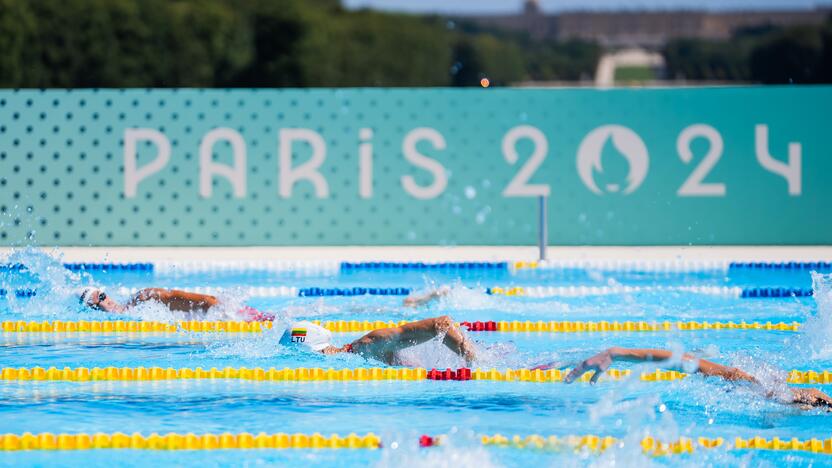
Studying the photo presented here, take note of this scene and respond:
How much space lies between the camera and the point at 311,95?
11.8m

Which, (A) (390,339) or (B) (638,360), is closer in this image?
(B) (638,360)

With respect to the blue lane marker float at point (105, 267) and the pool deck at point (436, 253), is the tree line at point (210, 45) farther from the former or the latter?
the blue lane marker float at point (105, 267)

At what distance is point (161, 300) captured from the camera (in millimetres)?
7531

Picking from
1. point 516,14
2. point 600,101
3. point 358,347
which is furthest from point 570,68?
point 358,347

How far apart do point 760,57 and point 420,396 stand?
2466 inches

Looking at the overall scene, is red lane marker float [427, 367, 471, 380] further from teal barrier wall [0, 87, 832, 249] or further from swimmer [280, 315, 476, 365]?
teal barrier wall [0, 87, 832, 249]

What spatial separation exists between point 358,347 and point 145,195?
19.3 ft

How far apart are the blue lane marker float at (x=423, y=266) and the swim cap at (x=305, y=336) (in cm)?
375

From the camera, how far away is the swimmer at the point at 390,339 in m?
6.13

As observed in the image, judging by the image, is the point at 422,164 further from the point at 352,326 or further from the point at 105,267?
the point at 352,326

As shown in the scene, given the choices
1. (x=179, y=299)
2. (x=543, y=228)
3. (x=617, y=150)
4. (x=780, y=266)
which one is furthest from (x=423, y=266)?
(x=179, y=299)

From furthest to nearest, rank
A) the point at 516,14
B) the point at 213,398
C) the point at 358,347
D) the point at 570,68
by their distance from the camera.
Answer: the point at 516,14 → the point at 570,68 → the point at 358,347 → the point at 213,398

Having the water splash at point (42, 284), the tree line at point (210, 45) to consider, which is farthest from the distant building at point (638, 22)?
the water splash at point (42, 284)

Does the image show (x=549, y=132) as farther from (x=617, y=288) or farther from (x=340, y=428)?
(x=340, y=428)
